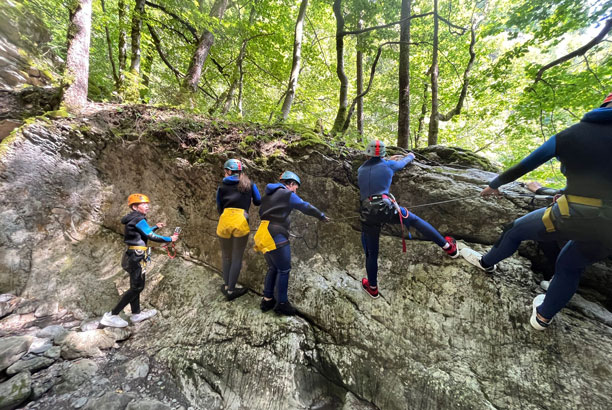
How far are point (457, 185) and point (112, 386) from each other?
689 cm

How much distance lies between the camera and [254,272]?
16.4 ft

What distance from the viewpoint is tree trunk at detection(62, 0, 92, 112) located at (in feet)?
19.7

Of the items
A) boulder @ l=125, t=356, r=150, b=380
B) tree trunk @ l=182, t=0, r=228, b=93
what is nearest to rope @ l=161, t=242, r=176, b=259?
boulder @ l=125, t=356, r=150, b=380

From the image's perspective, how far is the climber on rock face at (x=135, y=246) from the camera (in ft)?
13.5

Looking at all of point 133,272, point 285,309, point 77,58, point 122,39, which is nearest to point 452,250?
point 285,309

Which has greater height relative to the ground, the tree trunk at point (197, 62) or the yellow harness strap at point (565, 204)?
the tree trunk at point (197, 62)

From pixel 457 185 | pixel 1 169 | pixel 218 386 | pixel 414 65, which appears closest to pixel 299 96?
pixel 414 65

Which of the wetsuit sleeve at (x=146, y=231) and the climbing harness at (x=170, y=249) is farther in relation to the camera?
the climbing harness at (x=170, y=249)

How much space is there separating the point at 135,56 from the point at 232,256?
30.0 ft

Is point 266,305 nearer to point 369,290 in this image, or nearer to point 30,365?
point 369,290

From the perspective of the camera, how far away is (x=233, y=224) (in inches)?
164

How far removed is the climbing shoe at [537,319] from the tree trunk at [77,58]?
426 inches

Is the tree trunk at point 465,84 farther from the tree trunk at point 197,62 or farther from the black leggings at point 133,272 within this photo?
the black leggings at point 133,272

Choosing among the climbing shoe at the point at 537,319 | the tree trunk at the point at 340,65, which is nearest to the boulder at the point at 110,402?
the climbing shoe at the point at 537,319
